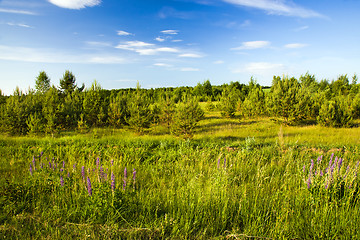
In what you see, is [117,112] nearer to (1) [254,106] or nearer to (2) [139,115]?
(2) [139,115]

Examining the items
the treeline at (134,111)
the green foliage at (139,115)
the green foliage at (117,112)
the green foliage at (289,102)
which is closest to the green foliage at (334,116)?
the treeline at (134,111)

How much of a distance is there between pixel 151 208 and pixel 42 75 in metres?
38.9

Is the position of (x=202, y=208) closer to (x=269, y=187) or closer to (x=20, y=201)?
(x=269, y=187)

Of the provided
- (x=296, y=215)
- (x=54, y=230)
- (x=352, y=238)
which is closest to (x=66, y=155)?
(x=54, y=230)

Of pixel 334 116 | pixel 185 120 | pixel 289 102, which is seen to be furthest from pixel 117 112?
pixel 334 116

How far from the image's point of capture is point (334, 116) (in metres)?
17.8

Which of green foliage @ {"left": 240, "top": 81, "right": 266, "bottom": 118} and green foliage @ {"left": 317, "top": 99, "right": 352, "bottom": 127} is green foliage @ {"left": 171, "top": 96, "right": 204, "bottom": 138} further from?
green foliage @ {"left": 317, "top": 99, "right": 352, "bottom": 127}

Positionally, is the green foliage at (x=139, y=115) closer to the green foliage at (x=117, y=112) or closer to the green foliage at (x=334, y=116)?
the green foliage at (x=117, y=112)

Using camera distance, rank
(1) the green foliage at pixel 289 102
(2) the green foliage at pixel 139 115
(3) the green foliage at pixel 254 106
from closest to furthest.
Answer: (2) the green foliage at pixel 139 115, (1) the green foliage at pixel 289 102, (3) the green foliage at pixel 254 106

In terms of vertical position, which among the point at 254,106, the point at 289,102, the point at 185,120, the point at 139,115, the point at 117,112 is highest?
the point at 289,102

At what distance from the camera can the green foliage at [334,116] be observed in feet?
57.7

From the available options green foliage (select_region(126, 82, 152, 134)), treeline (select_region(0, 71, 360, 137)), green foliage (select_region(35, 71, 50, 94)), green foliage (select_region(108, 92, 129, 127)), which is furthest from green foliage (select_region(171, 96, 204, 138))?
green foliage (select_region(35, 71, 50, 94))

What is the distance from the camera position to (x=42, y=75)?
34.0 meters

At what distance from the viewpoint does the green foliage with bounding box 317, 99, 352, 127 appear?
1759 centimetres
